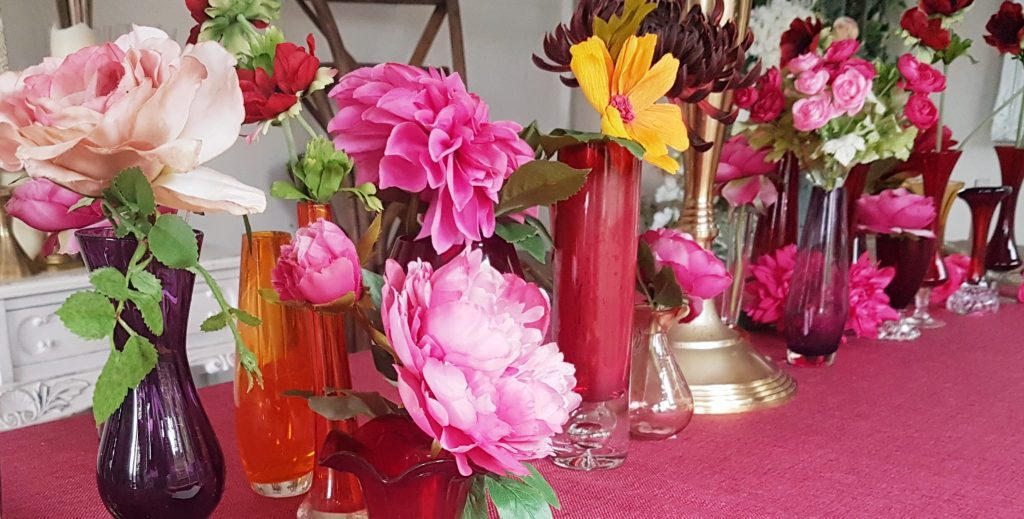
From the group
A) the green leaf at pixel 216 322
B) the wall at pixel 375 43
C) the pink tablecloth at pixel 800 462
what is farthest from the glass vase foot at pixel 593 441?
the wall at pixel 375 43

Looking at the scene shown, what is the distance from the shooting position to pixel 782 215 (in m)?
1.04

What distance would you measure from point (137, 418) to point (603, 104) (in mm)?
346

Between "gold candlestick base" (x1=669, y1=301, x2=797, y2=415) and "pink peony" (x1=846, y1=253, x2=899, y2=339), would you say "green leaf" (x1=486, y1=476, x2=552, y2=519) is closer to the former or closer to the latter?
"gold candlestick base" (x1=669, y1=301, x2=797, y2=415)

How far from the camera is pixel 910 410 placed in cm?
80

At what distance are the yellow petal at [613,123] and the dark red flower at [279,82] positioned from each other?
19 centimetres

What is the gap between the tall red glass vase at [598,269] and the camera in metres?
0.57

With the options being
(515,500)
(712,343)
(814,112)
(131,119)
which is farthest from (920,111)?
(131,119)

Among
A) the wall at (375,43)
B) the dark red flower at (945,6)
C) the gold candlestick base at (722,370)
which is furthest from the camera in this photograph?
the wall at (375,43)

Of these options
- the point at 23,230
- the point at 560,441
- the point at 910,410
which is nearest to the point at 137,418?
the point at 560,441

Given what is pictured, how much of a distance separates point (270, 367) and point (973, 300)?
3.77 ft

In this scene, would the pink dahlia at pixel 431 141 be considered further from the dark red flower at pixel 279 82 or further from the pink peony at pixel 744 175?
the pink peony at pixel 744 175

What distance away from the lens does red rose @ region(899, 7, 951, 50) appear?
106cm

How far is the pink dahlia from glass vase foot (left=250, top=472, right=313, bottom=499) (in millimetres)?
234

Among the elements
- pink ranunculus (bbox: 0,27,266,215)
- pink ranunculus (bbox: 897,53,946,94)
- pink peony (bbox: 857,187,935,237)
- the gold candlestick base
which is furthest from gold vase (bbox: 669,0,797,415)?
pink ranunculus (bbox: 0,27,266,215)
